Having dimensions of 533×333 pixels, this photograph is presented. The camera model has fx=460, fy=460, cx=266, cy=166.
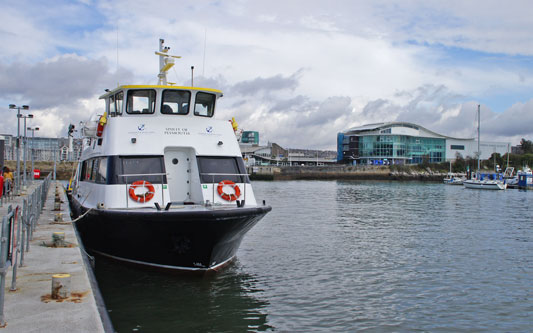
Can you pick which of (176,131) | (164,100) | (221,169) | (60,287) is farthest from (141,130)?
(60,287)

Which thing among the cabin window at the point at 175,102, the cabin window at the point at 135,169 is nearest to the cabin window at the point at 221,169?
the cabin window at the point at 135,169

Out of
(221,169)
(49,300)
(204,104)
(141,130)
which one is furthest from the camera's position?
(204,104)

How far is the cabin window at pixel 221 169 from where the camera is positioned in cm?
1235

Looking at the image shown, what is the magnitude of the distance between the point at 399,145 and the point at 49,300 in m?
106

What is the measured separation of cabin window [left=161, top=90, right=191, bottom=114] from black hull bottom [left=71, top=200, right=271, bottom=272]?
138 inches

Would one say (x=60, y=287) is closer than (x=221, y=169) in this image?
Yes

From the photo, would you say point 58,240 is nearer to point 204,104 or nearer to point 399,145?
point 204,104

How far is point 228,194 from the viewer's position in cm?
1195

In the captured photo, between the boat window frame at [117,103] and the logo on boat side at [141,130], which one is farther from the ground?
the boat window frame at [117,103]

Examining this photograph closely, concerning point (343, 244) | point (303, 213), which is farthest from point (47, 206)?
point (303, 213)

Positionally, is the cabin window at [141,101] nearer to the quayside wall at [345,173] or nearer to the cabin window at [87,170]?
the cabin window at [87,170]

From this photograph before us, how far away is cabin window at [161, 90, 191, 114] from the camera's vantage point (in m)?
12.9

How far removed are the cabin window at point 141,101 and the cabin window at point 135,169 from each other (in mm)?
1654

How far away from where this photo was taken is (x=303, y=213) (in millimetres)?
27250
